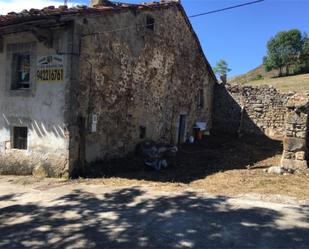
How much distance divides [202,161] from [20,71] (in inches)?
267

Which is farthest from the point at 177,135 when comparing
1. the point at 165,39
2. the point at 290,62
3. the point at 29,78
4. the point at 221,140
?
the point at 290,62

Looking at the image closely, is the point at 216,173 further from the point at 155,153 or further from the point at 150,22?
the point at 150,22

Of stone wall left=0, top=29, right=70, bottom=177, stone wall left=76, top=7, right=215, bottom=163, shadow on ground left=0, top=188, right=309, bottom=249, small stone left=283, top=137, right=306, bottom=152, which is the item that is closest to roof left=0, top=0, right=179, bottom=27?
stone wall left=76, top=7, right=215, bottom=163

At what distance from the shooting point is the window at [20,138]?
38.7 ft

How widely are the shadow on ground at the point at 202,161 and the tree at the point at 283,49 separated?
44833mm

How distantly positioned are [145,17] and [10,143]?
6262 mm

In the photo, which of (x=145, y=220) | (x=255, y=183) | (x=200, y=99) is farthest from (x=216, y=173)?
(x=200, y=99)

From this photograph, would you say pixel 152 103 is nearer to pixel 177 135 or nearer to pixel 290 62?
pixel 177 135

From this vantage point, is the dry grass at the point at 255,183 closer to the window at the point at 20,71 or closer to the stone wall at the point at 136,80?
the stone wall at the point at 136,80

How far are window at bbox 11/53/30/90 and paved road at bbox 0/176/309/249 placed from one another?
3811 millimetres

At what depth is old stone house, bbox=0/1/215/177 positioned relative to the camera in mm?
10750

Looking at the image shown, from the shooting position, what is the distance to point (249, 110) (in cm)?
2006

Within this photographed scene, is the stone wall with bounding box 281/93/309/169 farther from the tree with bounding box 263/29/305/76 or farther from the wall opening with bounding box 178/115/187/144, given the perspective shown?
the tree with bounding box 263/29/305/76

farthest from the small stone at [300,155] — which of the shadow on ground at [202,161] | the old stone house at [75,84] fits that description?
the old stone house at [75,84]
